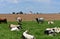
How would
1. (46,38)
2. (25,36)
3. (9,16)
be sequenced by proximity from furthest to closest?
(9,16), (46,38), (25,36)

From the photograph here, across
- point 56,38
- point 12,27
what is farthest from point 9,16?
point 56,38

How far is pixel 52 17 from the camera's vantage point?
4247 cm

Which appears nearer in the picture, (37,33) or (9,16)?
(37,33)

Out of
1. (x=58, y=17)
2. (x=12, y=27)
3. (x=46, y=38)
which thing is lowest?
(x=58, y=17)

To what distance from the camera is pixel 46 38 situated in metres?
15.8

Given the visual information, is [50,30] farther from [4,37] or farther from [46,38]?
[4,37]

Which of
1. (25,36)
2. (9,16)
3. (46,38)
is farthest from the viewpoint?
(9,16)

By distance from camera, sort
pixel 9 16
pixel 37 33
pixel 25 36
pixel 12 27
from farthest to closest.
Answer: pixel 9 16
pixel 12 27
pixel 37 33
pixel 25 36

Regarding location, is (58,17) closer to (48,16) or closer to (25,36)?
(48,16)

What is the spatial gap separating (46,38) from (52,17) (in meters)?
26.8

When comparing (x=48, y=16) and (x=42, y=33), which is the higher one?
(x=42, y=33)

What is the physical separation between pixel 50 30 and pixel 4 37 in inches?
165

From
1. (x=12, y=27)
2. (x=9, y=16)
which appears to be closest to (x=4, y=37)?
(x=12, y=27)

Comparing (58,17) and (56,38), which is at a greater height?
(56,38)
